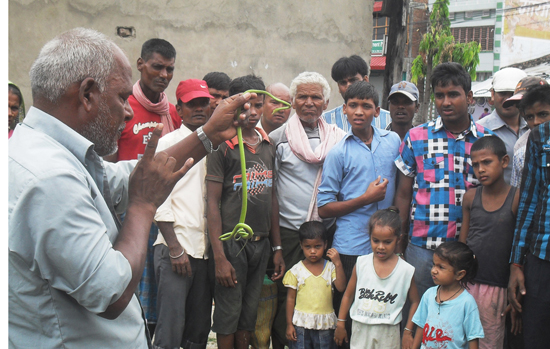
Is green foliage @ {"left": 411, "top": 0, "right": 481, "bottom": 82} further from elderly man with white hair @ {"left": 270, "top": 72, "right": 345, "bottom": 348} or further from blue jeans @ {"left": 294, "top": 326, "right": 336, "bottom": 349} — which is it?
blue jeans @ {"left": 294, "top": 326, "right": 336, "bottom": 349}

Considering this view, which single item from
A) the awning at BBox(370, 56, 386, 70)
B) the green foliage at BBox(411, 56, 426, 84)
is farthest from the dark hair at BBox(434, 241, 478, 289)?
the awning at BBox(370, 56, 386, 70)

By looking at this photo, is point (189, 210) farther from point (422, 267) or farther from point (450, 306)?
point (450, 306)

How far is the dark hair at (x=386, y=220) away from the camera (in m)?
3.28

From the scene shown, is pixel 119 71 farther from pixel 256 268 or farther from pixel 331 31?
pixel 331 31

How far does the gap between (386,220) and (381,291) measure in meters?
0.50

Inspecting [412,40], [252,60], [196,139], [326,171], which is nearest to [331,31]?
[252,60]

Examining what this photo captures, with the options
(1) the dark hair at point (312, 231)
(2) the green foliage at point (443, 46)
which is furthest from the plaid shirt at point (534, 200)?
(2) the green foliage at point (443, 46)

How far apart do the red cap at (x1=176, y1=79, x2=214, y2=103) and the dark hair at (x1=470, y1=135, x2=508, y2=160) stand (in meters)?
2.01

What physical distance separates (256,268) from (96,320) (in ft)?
7.15

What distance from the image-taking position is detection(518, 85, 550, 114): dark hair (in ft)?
10.5

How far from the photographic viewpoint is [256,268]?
364cm

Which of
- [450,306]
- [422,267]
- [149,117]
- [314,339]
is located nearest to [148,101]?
[149,117]

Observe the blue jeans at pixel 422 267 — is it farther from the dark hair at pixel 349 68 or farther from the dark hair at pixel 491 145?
the dark hair at pixel 349 68

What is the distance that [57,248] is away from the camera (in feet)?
4.33
